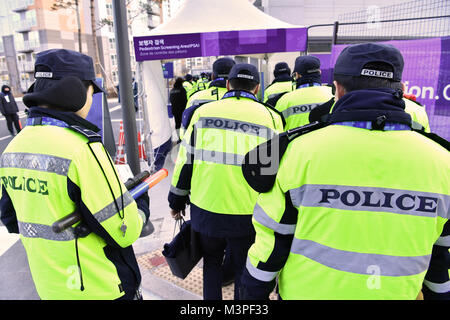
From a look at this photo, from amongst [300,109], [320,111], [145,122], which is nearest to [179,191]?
[320,111]

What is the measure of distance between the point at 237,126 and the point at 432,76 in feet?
11.1

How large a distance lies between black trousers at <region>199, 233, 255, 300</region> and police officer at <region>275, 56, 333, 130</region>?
7.34 ft

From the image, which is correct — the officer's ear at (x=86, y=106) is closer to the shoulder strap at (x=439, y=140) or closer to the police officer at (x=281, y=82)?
the shoulder strap at (x=439, y=140)

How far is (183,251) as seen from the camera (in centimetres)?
258

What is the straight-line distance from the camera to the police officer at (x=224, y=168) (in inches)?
93.1

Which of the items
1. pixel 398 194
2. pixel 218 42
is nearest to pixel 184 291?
pixel 398 194

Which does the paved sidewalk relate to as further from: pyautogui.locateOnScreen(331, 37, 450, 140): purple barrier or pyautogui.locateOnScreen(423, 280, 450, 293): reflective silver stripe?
pyautogui.locateOnScreen(331, 37, 450, 140): purple barrier

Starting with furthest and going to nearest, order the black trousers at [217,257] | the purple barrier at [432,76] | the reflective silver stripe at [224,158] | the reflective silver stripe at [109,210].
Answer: the purple barrier at [432,76]
the black trousers at [217,257]
the reflective silver stripe at [224,158]
the reflective silver stripe at [109,210]

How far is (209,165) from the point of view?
94.0 inches

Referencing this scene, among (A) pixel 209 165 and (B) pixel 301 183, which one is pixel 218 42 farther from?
(B) pixel 301 183

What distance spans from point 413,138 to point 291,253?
70 cm

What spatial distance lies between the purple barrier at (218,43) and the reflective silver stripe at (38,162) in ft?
14.3

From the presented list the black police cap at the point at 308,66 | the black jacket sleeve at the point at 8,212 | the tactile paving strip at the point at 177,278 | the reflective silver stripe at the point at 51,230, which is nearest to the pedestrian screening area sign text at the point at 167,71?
the black police cap at the point at 308,66

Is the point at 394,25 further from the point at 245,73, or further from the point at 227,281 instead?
the point at 227,281
